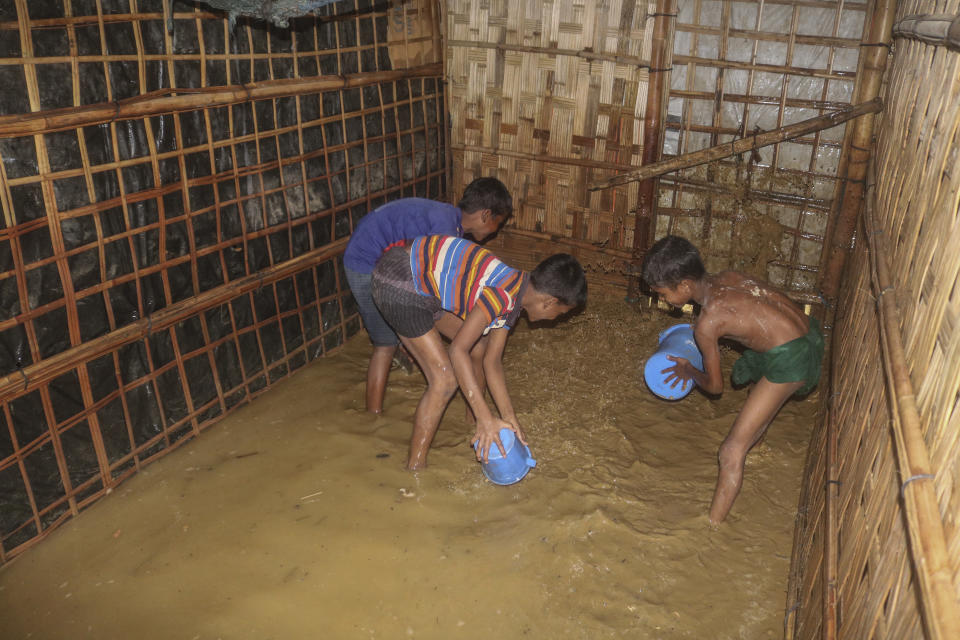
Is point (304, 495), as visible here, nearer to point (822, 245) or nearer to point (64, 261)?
point (64, 261)

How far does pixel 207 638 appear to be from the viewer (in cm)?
257

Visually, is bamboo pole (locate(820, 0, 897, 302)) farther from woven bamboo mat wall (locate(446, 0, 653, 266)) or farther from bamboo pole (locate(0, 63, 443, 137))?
bamboo pole (locate(0, 63, 443, 137))

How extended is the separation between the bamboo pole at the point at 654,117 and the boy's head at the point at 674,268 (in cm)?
202

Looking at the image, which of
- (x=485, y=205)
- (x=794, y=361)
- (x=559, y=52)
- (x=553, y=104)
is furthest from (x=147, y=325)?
(x=559, y=52)

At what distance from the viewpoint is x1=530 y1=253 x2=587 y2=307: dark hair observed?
9.60 feet

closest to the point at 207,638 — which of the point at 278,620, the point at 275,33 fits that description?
the point at 278,620

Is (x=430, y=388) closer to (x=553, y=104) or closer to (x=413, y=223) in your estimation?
(x=413, y=223)

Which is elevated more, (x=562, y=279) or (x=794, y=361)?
(x=562, y=279)

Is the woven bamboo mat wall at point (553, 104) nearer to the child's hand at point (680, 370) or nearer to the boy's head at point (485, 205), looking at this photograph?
the boy's head at point (485, 205)

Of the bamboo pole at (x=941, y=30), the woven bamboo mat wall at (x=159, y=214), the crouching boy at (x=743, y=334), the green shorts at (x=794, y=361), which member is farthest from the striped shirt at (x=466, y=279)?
the bamboo pole at (x=941, y=30)

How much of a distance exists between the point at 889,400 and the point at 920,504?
52cm

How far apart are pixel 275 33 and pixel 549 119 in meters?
2.12

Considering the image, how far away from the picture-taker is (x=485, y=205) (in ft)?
12.0

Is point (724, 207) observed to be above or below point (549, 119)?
below
